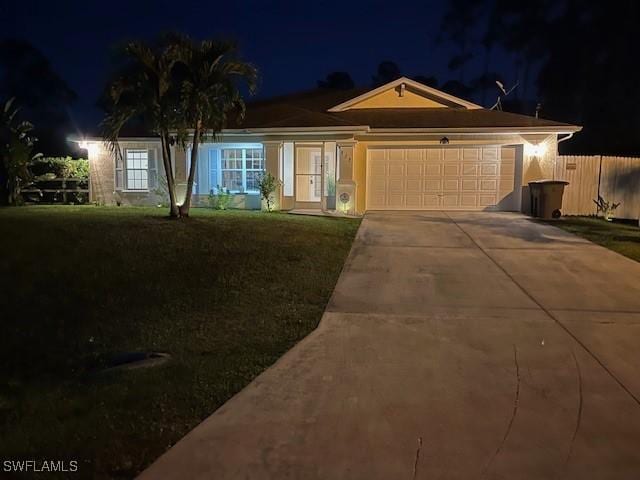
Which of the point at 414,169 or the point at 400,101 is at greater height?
the point at 400,101

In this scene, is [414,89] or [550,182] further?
[414,89]

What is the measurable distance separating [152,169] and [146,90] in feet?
20.9

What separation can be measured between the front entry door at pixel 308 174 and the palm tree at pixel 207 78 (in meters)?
5.14

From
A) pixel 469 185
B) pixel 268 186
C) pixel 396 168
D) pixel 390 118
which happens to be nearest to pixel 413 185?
pixel 396 168

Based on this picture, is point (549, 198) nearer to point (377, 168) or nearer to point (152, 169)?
point (377, 168)

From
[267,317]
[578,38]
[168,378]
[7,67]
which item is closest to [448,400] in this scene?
[168,378]

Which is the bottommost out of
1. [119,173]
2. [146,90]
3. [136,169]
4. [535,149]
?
[119,173]

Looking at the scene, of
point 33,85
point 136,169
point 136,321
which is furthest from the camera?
point 33,85

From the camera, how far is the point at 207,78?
14.1 metres

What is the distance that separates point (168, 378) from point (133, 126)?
59.1ft

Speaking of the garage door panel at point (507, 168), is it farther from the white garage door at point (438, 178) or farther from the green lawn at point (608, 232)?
the green lawn at point (608, 232)

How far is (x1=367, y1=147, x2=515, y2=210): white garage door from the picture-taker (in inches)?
730

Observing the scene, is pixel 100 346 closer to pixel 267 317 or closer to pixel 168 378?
pixel 168 378

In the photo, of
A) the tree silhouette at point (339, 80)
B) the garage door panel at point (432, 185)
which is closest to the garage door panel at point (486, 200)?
the garage door panel at point (432, 185)
